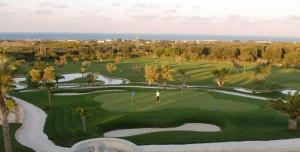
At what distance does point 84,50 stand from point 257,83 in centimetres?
8795

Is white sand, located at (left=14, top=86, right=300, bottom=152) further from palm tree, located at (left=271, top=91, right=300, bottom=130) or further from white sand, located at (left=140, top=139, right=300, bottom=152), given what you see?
palm tree, located at (left=271, top=91, right=300, bottom=130)

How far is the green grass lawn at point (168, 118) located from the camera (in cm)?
2969

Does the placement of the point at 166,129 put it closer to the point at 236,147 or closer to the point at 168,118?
the point at 168,118

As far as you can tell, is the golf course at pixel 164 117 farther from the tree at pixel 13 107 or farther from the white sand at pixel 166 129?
the tree at pixel 13 107

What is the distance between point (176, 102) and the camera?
44000 mm

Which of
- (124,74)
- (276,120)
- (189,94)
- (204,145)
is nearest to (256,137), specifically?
(204,145)

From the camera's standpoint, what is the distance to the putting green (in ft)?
133

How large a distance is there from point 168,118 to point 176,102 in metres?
8.59

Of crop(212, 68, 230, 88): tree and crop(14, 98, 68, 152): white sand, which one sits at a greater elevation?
crop(212, 68, 230, 88): tree

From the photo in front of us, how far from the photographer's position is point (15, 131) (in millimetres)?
32406

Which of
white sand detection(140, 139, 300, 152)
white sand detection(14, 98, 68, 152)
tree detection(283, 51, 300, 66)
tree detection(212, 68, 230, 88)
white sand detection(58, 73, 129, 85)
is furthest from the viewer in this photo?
tree detection(283, 51, 300, 66)

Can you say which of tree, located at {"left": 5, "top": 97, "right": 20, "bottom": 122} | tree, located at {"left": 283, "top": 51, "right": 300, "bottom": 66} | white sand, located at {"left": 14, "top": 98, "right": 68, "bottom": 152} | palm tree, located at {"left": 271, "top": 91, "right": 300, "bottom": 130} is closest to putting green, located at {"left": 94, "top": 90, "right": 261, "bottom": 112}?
white sand, located at {"left": 14, "top": 98, "right": 68, "bottom": 152}

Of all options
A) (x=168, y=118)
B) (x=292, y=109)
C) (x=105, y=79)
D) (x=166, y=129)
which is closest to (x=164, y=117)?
(x=168, y=118)

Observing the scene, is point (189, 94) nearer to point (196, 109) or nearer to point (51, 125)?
point (196, 109)
